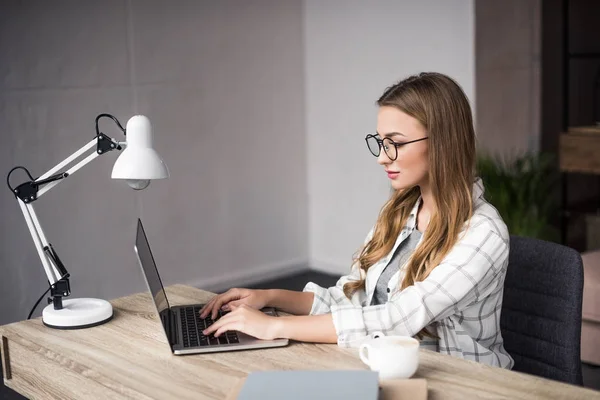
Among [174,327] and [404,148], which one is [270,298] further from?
[404,148]

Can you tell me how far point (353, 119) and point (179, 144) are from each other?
3.93 feet

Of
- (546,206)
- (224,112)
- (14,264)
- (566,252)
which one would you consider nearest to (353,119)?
(224,112)

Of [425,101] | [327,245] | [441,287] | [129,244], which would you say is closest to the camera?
[441,287]

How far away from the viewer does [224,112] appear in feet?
17.6

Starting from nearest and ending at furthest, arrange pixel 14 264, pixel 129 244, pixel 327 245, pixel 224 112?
pixel 14 264, pixel 129 244, pixel 224 112, pixel 327 245

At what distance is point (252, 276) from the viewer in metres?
5.69

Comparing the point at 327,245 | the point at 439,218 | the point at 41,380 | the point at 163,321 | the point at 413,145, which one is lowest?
the point at 327,245

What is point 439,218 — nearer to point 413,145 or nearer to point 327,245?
point 413,145

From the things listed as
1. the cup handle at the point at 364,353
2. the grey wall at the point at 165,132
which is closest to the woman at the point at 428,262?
the cup handle at the point at 364,353

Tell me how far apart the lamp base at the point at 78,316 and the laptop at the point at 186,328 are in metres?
0.17

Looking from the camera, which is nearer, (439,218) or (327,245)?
(439,218)

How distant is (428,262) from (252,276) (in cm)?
364

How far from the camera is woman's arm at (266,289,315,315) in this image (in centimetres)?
232

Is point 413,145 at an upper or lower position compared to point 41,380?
upper
